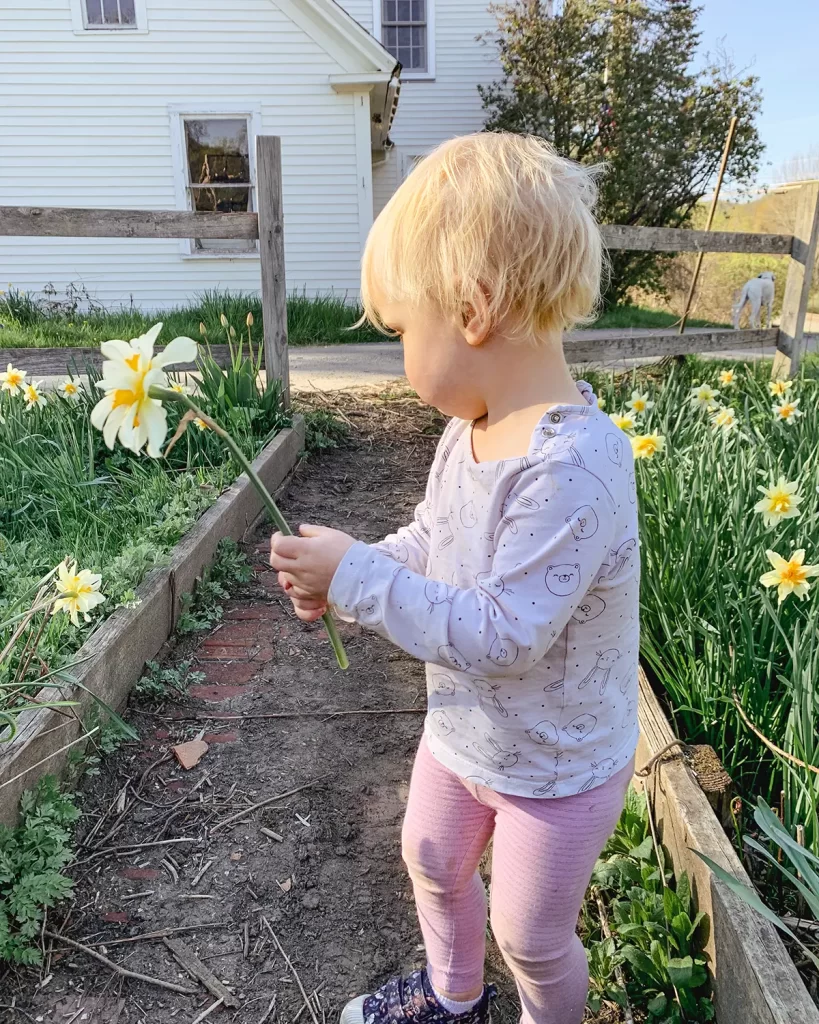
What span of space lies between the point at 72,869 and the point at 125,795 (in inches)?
10.0

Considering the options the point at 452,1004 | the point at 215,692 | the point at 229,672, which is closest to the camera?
the point at 452,1004

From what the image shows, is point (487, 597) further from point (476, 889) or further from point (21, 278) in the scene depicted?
point (21, 278)

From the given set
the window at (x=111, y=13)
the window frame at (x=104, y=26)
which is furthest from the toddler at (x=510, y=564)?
the window at (x=111, y=13)

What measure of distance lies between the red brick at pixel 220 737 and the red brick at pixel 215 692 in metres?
0.17

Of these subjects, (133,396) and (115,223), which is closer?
(133,396)

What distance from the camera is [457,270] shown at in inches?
41.5

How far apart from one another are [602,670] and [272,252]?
389cm

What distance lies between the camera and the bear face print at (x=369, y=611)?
108 centimetres

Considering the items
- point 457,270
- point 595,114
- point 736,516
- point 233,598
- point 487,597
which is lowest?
point 233,598

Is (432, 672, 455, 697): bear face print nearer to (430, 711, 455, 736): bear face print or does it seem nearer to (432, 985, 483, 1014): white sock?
(430, 711, 455, 736): bear face print

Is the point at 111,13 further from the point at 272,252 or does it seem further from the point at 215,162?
the point at 272,252

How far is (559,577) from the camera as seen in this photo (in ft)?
3.37

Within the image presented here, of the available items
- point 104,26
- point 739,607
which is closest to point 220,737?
point 739,607

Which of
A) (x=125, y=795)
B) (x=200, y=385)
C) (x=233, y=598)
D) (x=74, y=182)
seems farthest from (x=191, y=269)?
(x=125, y=795)
